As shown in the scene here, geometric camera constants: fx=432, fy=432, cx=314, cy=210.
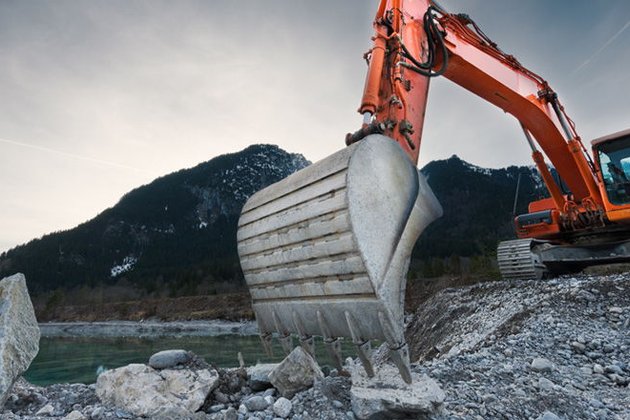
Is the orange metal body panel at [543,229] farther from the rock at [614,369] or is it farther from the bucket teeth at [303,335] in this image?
the bucket teeth at [303,335]

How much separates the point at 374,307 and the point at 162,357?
2699 millimetres

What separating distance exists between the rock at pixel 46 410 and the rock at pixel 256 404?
1906 mm

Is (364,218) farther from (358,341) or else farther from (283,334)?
(283,334)

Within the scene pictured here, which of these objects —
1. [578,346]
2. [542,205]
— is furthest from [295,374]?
[542,205]

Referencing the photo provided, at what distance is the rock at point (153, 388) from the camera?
3.77 meters

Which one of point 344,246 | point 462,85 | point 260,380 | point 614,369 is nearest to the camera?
point 344,246

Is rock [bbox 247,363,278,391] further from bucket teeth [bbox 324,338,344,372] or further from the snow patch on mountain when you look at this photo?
the snow patch on mountain

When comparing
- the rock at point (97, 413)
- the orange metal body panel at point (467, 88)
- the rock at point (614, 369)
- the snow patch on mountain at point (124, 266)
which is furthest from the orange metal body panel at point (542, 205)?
the snow patch on mountain at point (124, 266)

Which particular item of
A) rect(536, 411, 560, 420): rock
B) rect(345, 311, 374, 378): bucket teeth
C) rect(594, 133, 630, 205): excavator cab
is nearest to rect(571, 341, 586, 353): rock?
rect(536, 411, 560, 420): rock

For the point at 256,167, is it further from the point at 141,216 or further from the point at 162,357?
the point at 162,357

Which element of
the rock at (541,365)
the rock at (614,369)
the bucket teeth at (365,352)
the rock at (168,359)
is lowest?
the rock at (614,369)

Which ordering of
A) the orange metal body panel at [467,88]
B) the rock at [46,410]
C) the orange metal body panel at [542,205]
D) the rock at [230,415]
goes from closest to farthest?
the rock at [230,415] → the rock at [46,410] → the orange metal body panel at [467,88] → the orange metal body panel at [542,205]

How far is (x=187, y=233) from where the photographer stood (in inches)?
4963

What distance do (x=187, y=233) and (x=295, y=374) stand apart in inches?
5035
